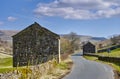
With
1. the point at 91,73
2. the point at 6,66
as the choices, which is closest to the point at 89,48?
the point at 6,66

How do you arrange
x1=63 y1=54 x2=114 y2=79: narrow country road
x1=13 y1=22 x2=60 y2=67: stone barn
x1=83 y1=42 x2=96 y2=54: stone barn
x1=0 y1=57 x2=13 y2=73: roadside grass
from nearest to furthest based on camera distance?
x1=0 y1=57 x2=13 y2=73: roadside grass → x1=63 y1=54 x2=114 y2=79: narrow country road → x1=13 y1=22 x2=60 y2=67: stone barn → x1=83 y1=42 x2=96 y2=54: stone barn

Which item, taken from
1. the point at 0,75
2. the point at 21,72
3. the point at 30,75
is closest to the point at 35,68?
the point at 30,75

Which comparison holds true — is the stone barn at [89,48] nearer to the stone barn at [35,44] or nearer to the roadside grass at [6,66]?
the roadside grass at [6,66]

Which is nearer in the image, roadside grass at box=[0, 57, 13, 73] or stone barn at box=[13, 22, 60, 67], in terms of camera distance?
roadside grass at box=[0, 57, 13, 73]

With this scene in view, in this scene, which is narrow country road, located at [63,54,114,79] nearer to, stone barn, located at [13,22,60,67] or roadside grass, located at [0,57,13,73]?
roadside grass, located at [0,57,13,73]

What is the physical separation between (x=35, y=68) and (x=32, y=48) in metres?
37.5

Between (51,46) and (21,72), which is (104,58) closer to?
(51,46)

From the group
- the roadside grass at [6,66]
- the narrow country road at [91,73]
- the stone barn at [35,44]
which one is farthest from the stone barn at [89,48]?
the narrow country road at [91,73]

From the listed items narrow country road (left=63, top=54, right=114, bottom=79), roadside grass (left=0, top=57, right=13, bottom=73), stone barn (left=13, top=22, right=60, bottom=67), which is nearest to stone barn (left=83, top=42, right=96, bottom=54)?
roadside grass (left=0, top=57, right=13, bottom=73)

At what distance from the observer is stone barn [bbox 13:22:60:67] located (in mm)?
66938

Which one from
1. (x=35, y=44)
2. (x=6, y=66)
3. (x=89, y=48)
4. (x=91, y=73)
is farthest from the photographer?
(x=89, y=48)

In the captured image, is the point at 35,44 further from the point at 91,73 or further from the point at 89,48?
the point at 89,48

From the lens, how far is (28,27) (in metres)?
68.1

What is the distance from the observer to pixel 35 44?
222 feet
